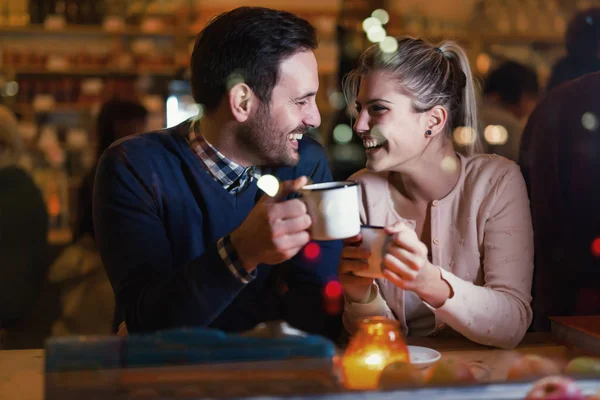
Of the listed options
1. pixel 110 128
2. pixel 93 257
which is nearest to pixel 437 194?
pixel 110 128

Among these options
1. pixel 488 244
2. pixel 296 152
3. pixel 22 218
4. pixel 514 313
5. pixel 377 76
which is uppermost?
pixel 377 76

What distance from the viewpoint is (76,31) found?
13.5ft

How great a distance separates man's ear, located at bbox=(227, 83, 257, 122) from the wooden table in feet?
1.84

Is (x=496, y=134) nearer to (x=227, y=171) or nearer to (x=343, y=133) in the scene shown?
(x=343, y=133)

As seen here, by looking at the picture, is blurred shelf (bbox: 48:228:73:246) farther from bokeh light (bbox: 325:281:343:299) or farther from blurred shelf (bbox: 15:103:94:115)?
bokeh light (bbox: 325:281:343:299)

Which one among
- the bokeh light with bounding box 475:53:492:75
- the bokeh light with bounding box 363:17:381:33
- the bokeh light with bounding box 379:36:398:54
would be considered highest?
the bokeh light with bounding box 363:17:381:33

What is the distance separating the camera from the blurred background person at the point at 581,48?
1960 millimetres

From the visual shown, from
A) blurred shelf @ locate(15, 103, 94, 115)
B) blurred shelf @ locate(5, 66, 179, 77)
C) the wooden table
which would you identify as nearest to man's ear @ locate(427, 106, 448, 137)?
the wooden table

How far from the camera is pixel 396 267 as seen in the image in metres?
1.17

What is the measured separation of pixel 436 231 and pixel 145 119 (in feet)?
2.68

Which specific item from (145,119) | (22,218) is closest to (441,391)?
(145,119)

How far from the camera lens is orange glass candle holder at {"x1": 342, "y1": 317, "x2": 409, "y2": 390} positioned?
3.29 ft

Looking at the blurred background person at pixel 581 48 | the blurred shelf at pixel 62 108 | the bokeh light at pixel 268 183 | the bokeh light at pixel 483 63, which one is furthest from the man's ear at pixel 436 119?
the blurred shelf at pixel 62 108

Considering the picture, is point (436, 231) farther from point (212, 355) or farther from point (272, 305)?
point (212, 355)
